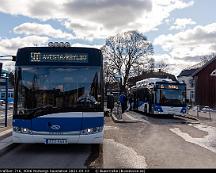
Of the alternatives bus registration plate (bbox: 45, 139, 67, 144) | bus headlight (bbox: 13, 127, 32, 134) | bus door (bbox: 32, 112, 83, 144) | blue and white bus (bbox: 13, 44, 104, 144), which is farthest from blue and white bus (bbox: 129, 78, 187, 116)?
bus headlight (bbox: 13, 127, 32, 134)

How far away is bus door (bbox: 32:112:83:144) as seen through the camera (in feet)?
39.9

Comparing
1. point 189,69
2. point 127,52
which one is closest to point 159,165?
point 127,52

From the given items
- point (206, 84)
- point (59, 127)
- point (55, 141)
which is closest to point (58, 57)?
point (59, 127)

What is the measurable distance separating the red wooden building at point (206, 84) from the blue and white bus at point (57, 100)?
43.9 metres

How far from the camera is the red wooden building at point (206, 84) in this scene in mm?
55312

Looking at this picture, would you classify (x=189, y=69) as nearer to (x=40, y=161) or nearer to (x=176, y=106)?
(x=176, y=106)

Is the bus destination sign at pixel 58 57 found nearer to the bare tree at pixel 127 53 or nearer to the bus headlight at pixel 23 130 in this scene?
the bus headlight at pixel 23 130

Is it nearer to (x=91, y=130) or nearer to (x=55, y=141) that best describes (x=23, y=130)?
(x=55, y=141)

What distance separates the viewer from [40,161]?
10.9 metres

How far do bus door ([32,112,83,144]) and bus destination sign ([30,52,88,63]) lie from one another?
1.61 meters

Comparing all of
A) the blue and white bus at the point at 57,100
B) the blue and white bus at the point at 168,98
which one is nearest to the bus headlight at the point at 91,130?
the blue and white bus at the point at 57,100

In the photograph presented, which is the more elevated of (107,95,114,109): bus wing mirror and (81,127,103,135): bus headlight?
(107,95,114,109): bus wing mirror

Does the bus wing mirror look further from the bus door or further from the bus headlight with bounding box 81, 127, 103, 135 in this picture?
the bus door

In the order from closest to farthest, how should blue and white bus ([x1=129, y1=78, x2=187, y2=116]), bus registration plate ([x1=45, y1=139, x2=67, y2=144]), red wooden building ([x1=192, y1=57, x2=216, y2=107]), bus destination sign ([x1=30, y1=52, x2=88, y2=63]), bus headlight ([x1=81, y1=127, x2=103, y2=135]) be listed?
bus registration plate ([x1=45, y1=139, x2=67, y2=144]), bus headlight ([x1=81, y1=127, x2=103, y2=135]), bus destination sign ([x1=30, y1=52, x2=88, y2=63]), blue and white bus ([x1=129, y1=78, x2=187, y2=116]), red wooden building ([x1=192, y1=57, x2=216, y2=107])
